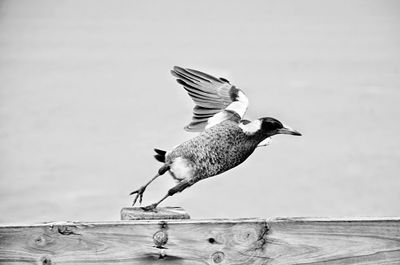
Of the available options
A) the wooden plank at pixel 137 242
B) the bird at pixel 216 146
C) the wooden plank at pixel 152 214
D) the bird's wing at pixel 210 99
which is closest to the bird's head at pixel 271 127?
the bird at pixel 216 146

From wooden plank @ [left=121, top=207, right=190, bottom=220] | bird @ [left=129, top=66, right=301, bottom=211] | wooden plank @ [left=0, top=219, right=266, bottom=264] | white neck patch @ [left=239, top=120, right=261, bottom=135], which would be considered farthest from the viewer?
white neck patch @ [left=239, top=120, right=261, bottom=135]

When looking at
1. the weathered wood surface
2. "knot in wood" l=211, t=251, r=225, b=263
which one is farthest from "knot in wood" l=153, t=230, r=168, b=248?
"knot in wood" l=211, t=251, r=225, b=263

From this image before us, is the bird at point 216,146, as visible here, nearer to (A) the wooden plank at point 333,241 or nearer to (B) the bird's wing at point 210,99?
(B) the bird's wing at point 210,99

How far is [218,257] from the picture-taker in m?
1.53

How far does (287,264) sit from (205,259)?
188 millimetres

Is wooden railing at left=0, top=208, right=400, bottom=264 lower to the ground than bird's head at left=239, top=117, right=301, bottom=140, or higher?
lower

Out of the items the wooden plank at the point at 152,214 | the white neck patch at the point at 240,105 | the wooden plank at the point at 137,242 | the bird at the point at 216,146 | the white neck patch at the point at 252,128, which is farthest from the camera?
the white neck patch at the point at 240,105

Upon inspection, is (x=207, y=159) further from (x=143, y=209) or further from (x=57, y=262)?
(x=57, y=262)

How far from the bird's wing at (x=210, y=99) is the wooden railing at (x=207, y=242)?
33.9 inches

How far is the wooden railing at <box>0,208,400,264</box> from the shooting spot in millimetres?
1486

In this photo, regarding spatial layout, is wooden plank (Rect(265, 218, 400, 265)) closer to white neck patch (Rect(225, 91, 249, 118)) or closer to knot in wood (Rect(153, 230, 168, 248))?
knot in wood (Rect(153, 230, 168, 248))

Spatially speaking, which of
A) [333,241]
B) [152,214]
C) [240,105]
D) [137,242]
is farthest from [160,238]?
[240,105]

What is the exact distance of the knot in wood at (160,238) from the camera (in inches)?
59.8

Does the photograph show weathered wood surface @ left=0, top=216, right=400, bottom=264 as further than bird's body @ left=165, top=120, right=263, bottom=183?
No
